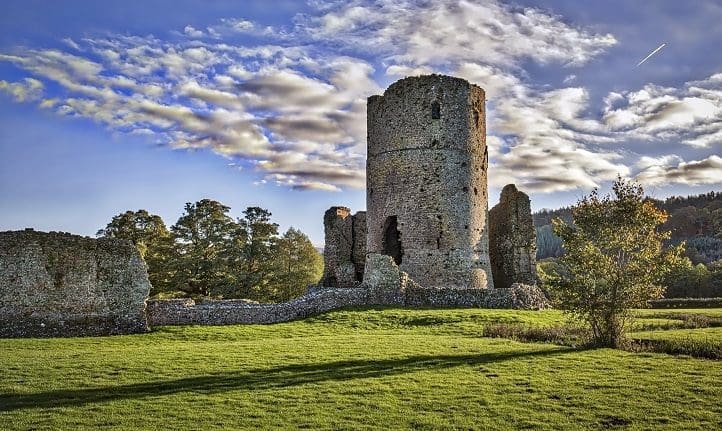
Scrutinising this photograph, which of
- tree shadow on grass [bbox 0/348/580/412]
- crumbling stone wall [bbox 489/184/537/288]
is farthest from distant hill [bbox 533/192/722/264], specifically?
tree shadow on grass [bbox 0/348/580/412]

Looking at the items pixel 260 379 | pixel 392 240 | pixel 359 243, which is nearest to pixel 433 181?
pixel 392 240

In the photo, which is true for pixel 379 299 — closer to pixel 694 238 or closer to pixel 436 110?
pixel 436 110

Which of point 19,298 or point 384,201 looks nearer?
point 19,298

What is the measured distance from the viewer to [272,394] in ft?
36.8

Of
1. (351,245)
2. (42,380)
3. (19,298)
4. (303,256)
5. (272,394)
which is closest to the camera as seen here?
(272,394)

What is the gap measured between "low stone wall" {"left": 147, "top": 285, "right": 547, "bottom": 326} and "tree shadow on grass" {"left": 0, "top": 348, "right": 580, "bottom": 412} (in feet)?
33.6

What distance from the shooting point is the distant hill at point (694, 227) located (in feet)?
294

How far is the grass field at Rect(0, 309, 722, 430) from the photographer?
9.49 metres

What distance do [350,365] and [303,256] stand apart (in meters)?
35.3

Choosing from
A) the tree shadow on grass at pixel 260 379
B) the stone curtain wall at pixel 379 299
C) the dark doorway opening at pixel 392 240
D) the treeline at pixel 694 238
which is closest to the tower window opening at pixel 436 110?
the dark doorway opening at pixel 392 240

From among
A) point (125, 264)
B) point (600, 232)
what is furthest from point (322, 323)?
point (600, 232)

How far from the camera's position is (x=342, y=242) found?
37.9m

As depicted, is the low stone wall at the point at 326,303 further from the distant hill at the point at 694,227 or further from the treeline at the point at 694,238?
the distant hill at the point at 694,227

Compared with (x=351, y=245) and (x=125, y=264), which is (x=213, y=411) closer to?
(x=125, y=264)
